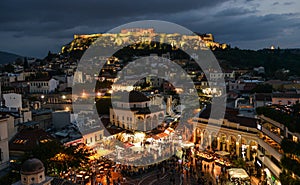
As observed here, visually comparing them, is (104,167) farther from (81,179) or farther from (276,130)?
(276,130)

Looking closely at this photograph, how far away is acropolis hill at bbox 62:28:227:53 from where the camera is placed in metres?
120

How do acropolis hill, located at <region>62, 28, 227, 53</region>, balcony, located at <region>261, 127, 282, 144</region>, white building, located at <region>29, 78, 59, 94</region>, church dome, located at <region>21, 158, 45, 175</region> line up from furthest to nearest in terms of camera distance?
acropolis hill, located at <region>62, 28, 227, 53</region> < white building, located at <region>29, 78, 59, 94</region> < balcony, located at <region>261, 127, 282, 144</region> < church dome, located at <region>21, 158, 45, 175</region>

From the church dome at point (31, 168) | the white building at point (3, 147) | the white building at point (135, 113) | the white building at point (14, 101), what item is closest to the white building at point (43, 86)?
the white building at point (14, 101)

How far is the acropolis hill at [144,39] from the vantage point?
4732 inches

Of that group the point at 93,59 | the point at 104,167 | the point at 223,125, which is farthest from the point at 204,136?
the point at 93,59

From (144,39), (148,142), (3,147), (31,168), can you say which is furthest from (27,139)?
(144,39)

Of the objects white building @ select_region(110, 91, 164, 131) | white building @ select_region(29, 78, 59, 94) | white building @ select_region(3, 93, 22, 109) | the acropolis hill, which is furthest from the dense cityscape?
the acropolis hill

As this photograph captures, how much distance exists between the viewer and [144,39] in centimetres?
12106

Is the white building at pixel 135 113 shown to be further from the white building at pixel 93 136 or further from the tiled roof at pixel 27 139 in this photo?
the tiled roof at pixel 27 139

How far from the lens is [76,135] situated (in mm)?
26438

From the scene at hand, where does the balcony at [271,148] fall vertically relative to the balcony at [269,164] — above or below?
above

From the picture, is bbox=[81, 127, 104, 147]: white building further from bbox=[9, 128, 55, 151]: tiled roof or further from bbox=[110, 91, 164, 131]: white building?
bbox=[110, 91, 164, 131]: white building

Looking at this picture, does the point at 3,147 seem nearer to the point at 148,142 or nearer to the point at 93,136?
the point at 93,136

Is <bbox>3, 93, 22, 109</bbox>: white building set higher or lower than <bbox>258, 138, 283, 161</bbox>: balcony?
higher
